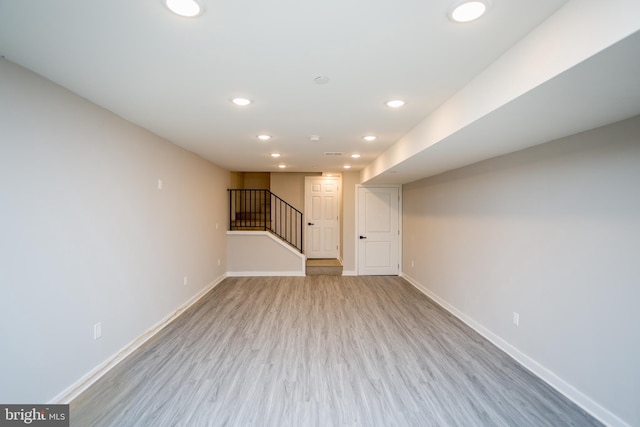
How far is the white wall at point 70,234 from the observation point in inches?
69.2

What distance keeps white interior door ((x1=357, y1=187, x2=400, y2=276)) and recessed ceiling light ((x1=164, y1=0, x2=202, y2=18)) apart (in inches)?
212

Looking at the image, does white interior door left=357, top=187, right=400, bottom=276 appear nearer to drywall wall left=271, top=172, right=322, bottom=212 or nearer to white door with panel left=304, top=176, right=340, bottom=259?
white door with panel left=304, top=176, right=340, bottom=259

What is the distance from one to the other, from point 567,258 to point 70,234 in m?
3.99

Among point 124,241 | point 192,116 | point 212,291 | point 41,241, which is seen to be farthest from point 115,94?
point 212,291

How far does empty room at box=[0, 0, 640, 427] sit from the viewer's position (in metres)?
1.38

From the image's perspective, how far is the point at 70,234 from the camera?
218cm

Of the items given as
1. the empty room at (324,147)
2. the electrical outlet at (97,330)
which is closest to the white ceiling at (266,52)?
the empty room at (324,147)

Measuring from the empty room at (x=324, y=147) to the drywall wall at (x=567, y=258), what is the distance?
0.05 ft

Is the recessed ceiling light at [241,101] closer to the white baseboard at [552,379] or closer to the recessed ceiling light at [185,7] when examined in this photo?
the recessed ceiling light at [185,7]

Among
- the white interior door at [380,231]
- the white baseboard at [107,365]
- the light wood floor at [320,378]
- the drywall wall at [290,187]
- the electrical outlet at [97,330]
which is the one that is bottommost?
the light wood floor at [320,378]

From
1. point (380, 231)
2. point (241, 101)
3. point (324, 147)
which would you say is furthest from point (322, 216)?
point (241, 101)

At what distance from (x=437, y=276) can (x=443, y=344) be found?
5.40 ft

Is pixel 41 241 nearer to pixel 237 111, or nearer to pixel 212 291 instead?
pixel 237 111

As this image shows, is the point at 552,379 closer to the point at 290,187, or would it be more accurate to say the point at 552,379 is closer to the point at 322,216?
the point at 322,216
